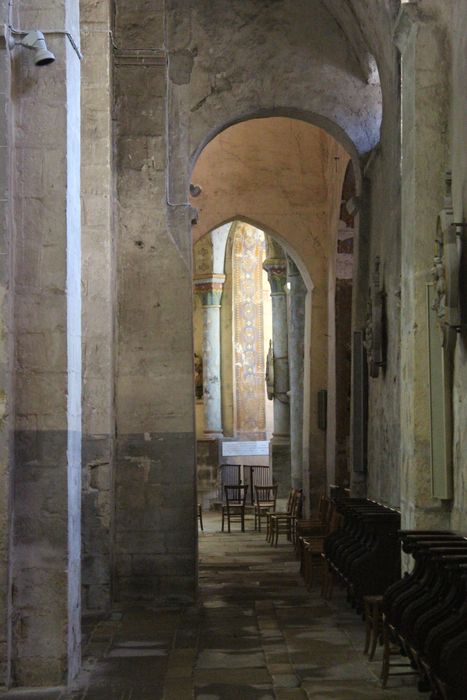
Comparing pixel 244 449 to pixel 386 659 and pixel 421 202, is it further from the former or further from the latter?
pixel 386 659

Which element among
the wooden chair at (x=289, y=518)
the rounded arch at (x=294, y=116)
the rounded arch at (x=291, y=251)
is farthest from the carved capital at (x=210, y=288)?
the rounded arch at (x=294, y=116)

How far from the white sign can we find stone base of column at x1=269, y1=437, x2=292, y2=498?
3129mm

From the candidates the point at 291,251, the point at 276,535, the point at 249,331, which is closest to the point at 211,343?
the point at 249,331

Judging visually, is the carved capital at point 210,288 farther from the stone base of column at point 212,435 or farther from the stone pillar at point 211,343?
the stone base of column at point 212,435

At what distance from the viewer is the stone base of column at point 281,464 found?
82.0 ft

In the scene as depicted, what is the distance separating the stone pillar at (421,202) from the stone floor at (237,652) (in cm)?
138

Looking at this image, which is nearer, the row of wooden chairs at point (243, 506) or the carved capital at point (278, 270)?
the row of wooden chairs at point (243, 506)

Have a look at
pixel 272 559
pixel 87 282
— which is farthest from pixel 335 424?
pixel 87 282

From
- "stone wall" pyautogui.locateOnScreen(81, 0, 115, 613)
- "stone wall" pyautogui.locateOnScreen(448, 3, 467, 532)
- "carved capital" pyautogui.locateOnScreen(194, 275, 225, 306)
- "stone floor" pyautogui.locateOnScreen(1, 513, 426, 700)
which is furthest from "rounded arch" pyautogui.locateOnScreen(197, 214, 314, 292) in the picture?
"stone wall" pyautogui.locateOnScreen(448, 3, 467, 532)

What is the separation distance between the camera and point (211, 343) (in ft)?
96.3

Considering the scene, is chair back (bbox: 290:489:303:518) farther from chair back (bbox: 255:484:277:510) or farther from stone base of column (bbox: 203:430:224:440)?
stone base of column (bbox: 203:430:224:440)

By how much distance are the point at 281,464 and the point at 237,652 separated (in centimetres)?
1562

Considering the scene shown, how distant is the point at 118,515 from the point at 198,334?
60.6ft

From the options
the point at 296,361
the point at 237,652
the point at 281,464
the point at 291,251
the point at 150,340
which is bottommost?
the point at 237,652
